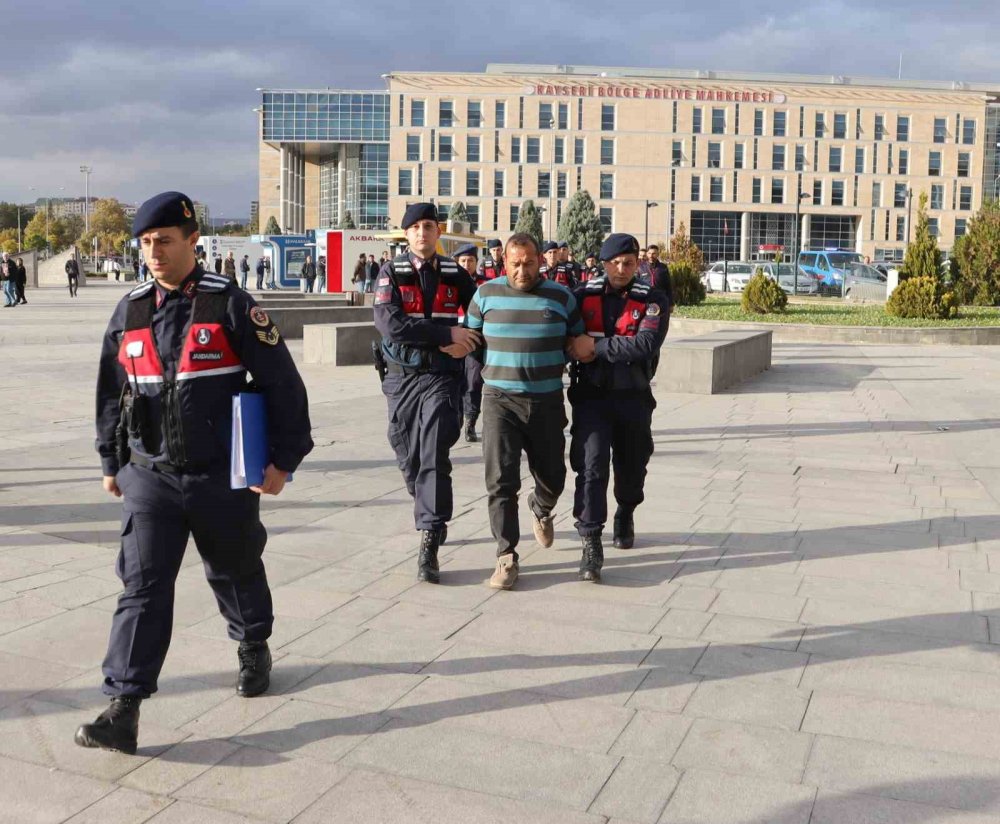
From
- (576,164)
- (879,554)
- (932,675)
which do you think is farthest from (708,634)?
(576,164)

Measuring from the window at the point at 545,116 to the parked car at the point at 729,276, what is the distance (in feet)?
129

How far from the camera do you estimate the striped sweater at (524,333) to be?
5535mm

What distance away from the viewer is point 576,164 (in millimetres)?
85875

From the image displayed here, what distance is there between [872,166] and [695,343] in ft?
256

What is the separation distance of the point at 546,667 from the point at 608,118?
8431 cm

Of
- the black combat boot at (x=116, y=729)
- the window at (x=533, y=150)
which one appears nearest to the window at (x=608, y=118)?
the window at (x=533, y=150)

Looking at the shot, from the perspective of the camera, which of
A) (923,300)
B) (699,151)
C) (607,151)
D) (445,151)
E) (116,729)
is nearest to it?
(116,729)

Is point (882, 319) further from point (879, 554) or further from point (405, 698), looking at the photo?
point (405, 698)

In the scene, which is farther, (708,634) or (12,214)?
(12,214)

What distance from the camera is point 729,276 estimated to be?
157 ft

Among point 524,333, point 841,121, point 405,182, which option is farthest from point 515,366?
point 841,121

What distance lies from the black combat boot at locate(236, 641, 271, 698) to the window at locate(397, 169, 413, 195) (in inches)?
3360

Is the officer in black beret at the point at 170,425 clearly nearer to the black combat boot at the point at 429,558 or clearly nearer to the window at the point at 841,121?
the black combat boot at the point at 429,558

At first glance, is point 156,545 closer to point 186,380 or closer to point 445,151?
point 186,380
